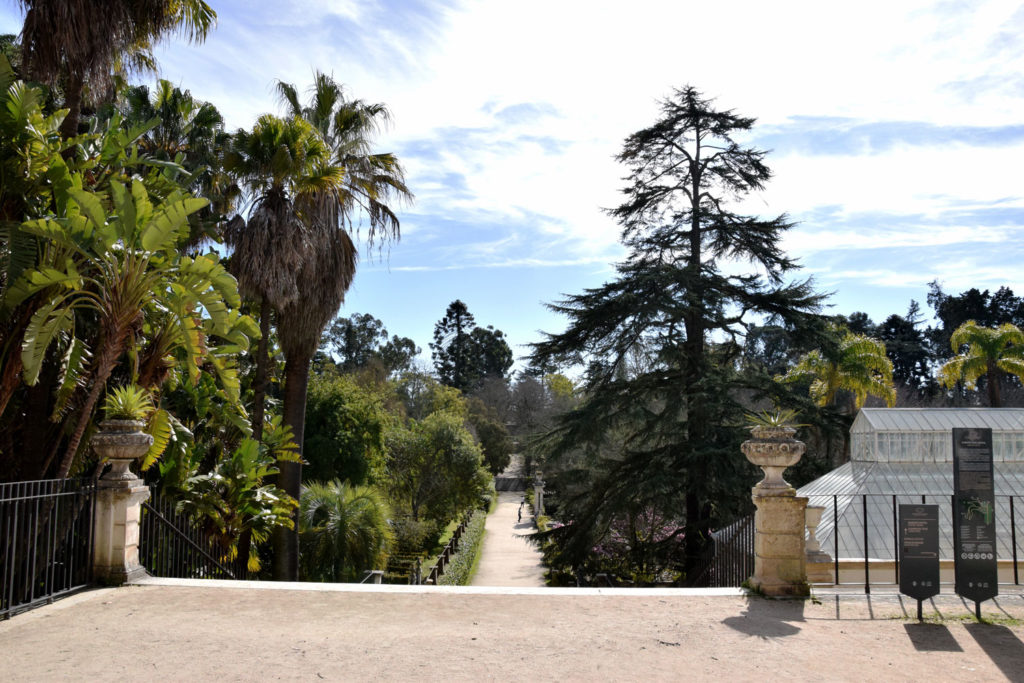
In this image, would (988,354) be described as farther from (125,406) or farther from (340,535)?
(125,406)

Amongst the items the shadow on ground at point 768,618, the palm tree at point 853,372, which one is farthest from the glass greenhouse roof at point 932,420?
A: the palm tree at point 853,372

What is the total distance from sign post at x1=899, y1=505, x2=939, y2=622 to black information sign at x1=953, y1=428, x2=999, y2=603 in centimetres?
25

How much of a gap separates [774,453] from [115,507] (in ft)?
25.5

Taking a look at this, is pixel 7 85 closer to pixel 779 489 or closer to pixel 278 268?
pixel 278 268

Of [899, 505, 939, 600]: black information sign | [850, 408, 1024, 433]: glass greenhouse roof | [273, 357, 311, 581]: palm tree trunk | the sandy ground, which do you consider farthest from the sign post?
[273, 357, 311, 581]: palm tree trunk

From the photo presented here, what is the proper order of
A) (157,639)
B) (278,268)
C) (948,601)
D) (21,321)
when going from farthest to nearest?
(278,268)
(21,321)
(948,601)
(157,639)

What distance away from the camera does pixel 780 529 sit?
340 inches

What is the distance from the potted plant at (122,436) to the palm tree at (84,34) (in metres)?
4.97

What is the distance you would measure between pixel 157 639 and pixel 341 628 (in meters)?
1.60

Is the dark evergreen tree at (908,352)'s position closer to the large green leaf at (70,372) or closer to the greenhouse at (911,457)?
the greenhouse at (911,457)

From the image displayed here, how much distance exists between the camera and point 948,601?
8.51 meters

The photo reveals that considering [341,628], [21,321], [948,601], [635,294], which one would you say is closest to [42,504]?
[21,321]

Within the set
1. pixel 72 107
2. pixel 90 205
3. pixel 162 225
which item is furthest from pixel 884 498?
pixel 72 107

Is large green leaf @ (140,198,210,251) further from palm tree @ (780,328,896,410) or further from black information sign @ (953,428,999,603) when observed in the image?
palm tree @ (780,328,896,410)
